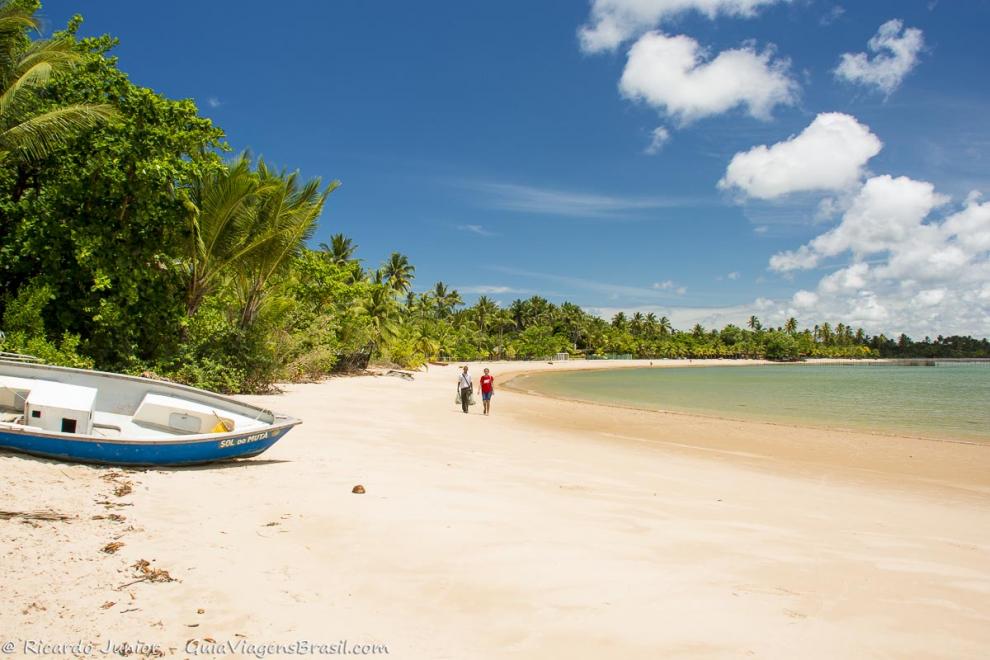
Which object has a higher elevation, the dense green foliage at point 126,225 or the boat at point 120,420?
the dense green foliage at point 126,225

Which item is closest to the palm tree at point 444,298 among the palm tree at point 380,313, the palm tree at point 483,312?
the palm tree at point 483,312

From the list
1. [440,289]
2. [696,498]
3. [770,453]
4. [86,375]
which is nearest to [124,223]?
[86,375]

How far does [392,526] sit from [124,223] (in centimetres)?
1194

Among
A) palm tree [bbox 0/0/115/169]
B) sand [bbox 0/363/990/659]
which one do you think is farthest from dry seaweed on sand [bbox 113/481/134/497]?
palm tree [bbox 0/0/115/169]

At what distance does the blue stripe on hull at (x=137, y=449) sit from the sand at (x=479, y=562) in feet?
0.55

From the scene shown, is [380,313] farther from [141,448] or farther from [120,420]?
[141,448]

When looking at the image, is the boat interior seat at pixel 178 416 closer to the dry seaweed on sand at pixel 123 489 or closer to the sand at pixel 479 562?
the sand at pixel 479 562

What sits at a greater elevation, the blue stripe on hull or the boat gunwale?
the boat gunwale

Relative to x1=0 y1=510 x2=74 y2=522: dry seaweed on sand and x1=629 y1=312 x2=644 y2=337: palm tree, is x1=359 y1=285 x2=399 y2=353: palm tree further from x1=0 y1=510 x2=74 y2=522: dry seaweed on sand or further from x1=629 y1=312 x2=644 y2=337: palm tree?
x1=629 y1=312 x2=644 y2=337: palm tree

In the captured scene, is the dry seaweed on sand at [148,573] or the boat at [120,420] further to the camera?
the boat at [120,420]

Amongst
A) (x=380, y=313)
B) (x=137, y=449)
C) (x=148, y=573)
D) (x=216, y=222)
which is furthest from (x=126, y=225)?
(x=380, y=313)

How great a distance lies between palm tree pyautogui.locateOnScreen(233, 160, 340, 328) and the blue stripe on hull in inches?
407

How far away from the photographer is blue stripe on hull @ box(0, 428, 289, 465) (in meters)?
5.86

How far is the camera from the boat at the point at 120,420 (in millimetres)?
5984
